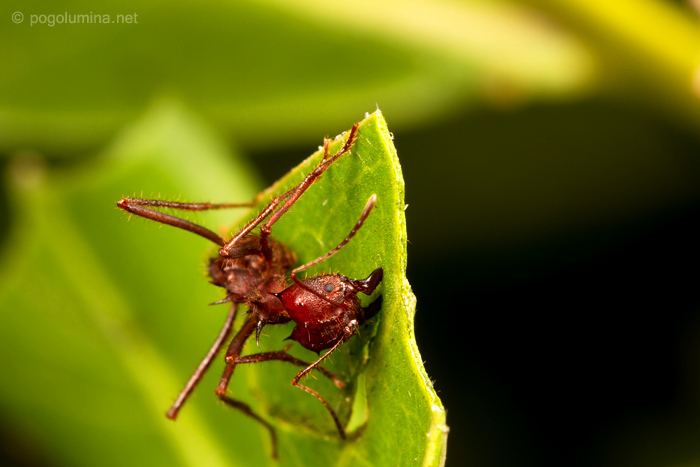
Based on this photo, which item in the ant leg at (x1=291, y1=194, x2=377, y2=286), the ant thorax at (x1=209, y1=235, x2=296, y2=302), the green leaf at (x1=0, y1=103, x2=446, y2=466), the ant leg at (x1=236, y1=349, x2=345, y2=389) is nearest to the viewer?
the ant leg at (x1=291, y1=194, x2=377, y2=286)

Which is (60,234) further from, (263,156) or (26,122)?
(263,156)

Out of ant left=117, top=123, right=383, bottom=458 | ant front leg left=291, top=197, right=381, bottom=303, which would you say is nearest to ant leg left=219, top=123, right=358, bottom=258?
ant left=117, top=123, right=383, bottom=458

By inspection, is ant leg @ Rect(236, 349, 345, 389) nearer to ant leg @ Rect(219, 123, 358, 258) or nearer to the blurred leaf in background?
ant leg @ Rect(219, 123, 358, 258)

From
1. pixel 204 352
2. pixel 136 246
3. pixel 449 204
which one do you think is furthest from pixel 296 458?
pixel 449 204

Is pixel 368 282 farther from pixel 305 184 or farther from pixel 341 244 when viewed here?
pixel 305 184

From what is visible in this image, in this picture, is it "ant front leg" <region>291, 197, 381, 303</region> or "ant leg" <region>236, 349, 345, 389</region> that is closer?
"ant front leg" <region>291, 197, 381, 303</region>

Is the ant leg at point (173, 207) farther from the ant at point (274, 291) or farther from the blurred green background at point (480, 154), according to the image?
the blurred green background at point (480, 154)

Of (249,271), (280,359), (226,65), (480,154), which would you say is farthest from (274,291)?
(480,154)

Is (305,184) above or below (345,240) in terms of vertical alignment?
above
